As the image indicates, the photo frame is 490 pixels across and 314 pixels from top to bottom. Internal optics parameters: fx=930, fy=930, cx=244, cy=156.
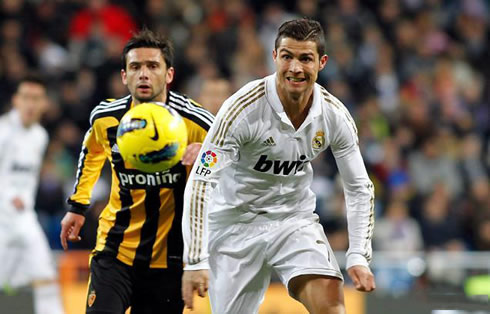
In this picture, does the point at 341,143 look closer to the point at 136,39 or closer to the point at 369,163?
the point at 136,39

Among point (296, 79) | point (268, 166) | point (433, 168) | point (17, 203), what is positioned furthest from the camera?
point (433, 168)

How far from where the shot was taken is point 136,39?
210 inches

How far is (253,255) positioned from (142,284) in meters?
0.65

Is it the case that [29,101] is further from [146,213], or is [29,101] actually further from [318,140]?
[318,140]

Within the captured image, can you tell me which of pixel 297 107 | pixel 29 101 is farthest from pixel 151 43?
pixel 29 101

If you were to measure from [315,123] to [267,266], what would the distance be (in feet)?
2.87

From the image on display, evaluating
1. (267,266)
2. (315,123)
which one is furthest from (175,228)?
(315,123)

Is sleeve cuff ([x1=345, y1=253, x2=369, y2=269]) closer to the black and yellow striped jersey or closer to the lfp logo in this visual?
the lfp logo

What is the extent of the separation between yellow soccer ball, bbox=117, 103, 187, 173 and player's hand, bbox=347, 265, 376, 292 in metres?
1.10

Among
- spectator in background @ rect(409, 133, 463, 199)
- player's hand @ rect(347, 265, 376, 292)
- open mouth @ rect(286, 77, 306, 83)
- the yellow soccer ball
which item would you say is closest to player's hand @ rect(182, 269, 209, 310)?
the yellow soccer ball

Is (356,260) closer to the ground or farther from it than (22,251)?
closer to the ground

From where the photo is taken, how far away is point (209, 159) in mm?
4695

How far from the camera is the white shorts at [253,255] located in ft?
16.6

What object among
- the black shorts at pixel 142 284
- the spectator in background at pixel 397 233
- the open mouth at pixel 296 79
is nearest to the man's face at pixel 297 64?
the open mouth at pixel 296 79
